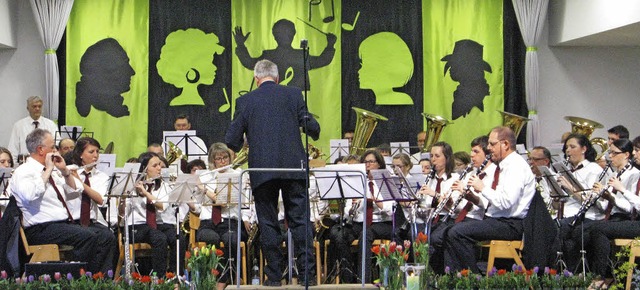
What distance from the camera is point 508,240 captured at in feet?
31.0

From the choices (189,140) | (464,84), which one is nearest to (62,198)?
(189,140)

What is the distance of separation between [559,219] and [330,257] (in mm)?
2414

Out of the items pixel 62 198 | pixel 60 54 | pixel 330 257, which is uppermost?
pixel 60 54

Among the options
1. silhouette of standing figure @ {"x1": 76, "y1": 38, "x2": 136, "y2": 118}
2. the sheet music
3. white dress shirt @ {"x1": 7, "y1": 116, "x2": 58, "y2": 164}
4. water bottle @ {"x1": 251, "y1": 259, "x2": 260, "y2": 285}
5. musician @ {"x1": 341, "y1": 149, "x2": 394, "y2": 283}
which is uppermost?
silhouette of standing figure @ {"x1": 76, "y1": 38, "x2": 136, "y2": 118}

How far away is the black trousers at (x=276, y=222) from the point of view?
8367mm

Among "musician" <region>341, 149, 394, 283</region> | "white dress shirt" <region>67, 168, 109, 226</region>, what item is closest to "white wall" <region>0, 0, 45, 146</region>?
"white dress shirt" <region>67, 168, 109, 226</region>

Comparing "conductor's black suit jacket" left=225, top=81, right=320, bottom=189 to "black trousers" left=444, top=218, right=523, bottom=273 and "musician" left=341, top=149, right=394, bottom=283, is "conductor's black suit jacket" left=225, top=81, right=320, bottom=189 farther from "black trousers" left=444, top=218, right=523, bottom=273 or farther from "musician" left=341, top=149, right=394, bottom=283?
"musician" left=341, top=149, right=394, bottom=283

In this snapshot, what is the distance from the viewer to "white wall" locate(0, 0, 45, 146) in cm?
1522

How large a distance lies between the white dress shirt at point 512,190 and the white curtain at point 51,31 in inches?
301

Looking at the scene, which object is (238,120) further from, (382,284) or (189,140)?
(189,140)

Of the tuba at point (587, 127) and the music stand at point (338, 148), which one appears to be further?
the tuba at point (587, 127)

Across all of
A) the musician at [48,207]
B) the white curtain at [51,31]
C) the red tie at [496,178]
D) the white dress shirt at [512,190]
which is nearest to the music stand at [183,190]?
the musician at [48,207]

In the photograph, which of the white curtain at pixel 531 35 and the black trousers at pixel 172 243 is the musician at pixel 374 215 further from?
the white curtain at pixel 531 35

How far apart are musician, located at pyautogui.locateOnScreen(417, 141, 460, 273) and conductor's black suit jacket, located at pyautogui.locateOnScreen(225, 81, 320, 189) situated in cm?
191
